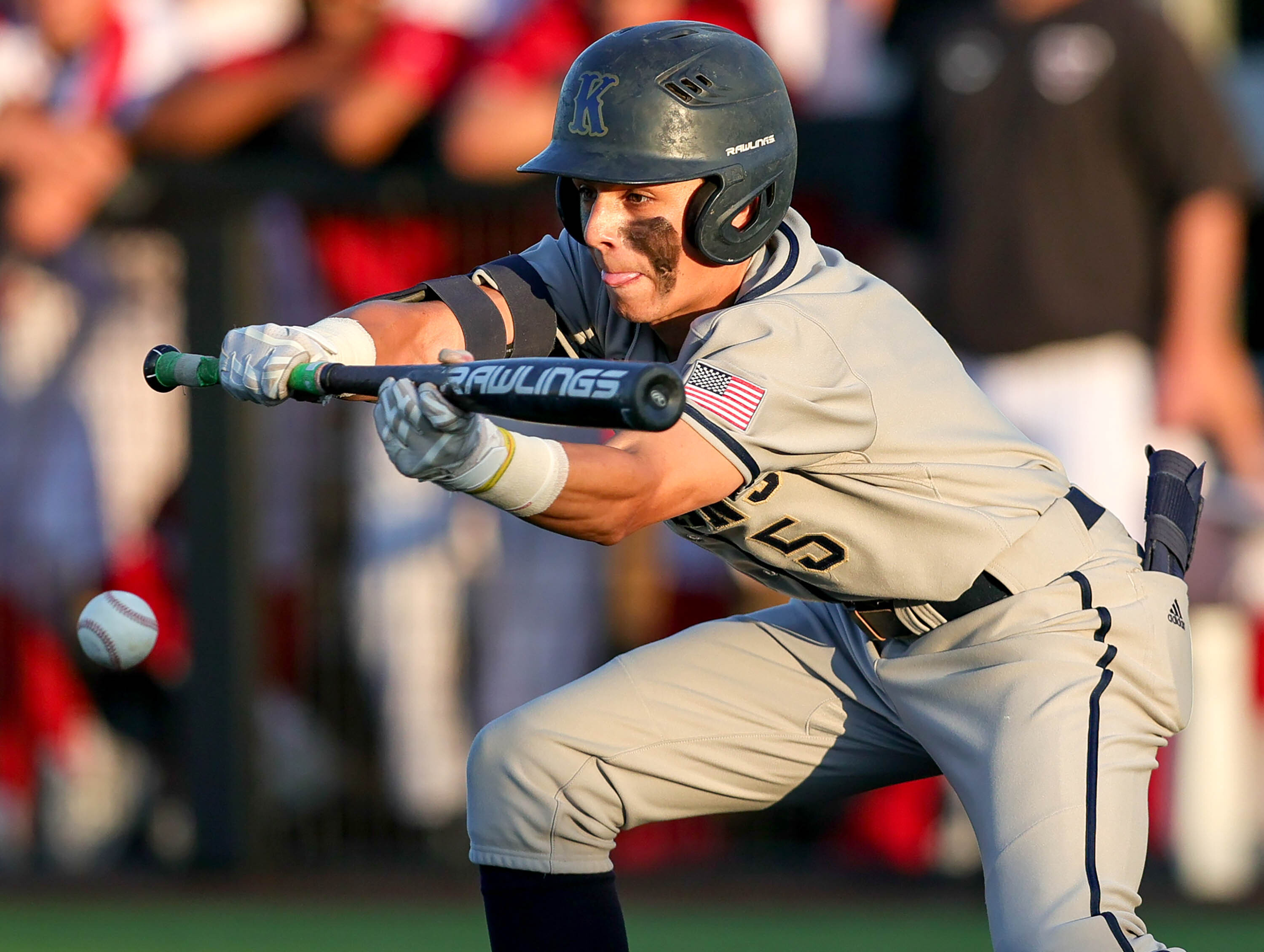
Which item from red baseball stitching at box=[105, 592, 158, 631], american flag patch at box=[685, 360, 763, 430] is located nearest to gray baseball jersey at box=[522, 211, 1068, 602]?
american flag patch at box=[685, 360, 763, 430]

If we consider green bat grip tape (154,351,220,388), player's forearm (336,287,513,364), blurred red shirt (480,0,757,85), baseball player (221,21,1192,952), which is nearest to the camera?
baseball player (221,21,1192,952)

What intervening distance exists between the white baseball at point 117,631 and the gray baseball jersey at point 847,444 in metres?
1.07

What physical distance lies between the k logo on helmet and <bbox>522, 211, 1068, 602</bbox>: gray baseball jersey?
1.33ft

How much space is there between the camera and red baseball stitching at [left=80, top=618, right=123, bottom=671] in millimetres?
3566

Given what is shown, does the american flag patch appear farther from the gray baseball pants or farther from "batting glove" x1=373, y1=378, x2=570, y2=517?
the gray baseball pants

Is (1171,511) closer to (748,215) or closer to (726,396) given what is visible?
(748,215)

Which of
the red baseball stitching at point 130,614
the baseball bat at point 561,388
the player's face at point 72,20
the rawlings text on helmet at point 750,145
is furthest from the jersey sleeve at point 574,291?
the player's face at point 72,20

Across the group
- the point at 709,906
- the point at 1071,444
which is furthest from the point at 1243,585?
the point at 709,906

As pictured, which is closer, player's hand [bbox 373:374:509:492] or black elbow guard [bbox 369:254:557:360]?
player's hand [bbox 373:374:509:492]

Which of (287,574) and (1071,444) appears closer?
(1071,444)

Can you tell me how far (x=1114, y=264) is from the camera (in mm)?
5641

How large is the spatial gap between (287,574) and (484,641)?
82 centimetres

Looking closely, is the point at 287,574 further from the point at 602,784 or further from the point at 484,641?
the point at 602,784

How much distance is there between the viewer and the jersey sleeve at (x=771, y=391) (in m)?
2.98
